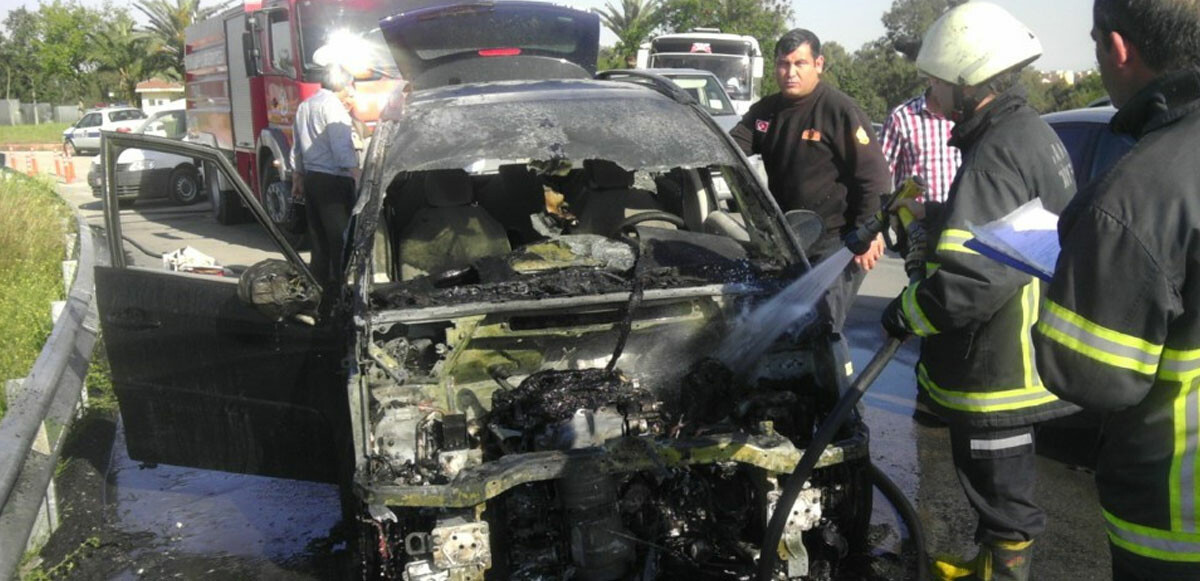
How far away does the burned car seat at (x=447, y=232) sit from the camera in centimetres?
473

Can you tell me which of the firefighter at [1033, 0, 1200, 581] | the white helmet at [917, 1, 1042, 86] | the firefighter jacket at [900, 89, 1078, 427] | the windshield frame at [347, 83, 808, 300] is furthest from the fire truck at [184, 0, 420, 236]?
the firefighter at [1033, 0, 1200, 581]

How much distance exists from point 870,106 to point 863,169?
29.4 metres

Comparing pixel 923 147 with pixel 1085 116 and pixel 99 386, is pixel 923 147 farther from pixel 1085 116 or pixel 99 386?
pixel 99 386

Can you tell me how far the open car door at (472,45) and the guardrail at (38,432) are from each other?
2.35 meters

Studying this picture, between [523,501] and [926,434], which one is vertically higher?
[523,501]

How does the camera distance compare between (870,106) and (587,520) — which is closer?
(587,520)

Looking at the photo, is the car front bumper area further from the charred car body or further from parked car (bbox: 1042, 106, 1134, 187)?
parked car (bbox: 1042, 106, 1134, 187)

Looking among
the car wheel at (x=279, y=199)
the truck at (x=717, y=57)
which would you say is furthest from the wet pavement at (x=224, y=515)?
the truck at (x=717, y=57)

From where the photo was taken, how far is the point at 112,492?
518 centimetres

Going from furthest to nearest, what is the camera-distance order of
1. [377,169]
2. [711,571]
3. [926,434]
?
[926,434] → [377,169] → [711,571]

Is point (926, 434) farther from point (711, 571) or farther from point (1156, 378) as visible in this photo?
point (1156, 378)

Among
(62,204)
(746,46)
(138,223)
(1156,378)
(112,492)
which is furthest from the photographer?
(746,46)

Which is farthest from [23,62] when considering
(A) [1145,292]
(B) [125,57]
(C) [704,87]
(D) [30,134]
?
(A) [1145,292]

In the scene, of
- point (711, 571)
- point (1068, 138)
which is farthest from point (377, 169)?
point (1068, 138)
